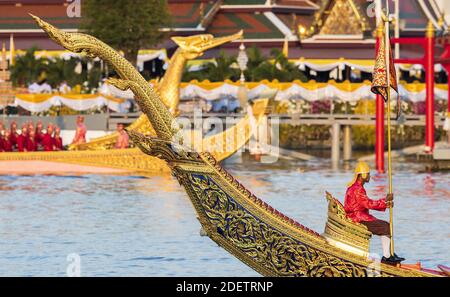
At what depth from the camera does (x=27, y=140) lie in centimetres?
4150

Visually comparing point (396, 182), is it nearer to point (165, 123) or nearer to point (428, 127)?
point (428, 127)

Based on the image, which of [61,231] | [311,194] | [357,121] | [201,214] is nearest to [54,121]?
[357,121]

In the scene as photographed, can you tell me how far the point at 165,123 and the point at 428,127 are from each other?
22.0 metres

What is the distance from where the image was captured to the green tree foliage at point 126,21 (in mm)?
57719

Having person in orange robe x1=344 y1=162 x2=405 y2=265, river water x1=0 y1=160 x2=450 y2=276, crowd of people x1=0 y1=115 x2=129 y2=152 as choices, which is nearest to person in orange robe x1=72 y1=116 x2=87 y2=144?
crowd of people x1=0 y1=115 x2=129 y2=152

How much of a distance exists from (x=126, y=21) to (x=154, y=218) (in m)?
24.4

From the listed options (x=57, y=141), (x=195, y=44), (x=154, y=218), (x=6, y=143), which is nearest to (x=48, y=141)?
(x=57, y=141)

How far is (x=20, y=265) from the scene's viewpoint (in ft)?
88.6

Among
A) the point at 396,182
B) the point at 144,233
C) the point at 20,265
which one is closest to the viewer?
the point at 20,265

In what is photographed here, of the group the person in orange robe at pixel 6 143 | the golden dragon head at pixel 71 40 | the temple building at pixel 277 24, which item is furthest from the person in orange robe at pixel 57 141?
the temple building at pixel 277 24

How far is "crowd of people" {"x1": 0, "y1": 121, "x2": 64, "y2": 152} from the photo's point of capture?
136 ft

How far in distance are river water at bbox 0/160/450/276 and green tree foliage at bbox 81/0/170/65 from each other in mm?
11536
